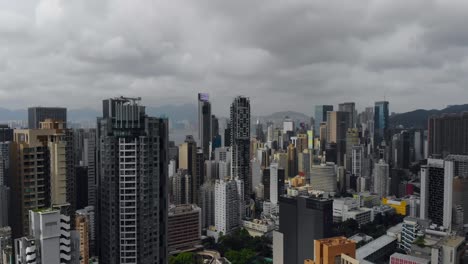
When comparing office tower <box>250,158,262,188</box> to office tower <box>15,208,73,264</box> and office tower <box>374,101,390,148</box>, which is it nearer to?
office tower <box>374,101,390,148</box>

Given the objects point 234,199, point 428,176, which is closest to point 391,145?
point 428,176

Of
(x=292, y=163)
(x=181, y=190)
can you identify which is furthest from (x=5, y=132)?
(x=292, y=163)

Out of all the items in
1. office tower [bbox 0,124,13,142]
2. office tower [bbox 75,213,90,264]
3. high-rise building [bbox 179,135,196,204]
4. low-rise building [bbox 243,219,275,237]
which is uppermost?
office tower [bbox 0,124,13,142]

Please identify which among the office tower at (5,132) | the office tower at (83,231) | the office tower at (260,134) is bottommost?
the office tower at (83,231)

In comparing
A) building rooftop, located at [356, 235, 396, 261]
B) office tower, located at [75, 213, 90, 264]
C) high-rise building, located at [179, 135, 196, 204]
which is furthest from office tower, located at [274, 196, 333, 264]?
high-rise building, located at [179, 135, 196, 204]

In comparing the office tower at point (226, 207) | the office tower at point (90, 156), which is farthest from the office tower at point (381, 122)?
the office tower at point (90, 156)

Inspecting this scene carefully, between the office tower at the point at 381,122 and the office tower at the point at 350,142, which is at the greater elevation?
the office tower at the point at 381,122

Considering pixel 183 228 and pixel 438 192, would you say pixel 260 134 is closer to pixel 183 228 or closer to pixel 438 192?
pixel 438 192

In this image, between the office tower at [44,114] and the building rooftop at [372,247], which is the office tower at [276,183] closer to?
the building rooftop at [372,247]
